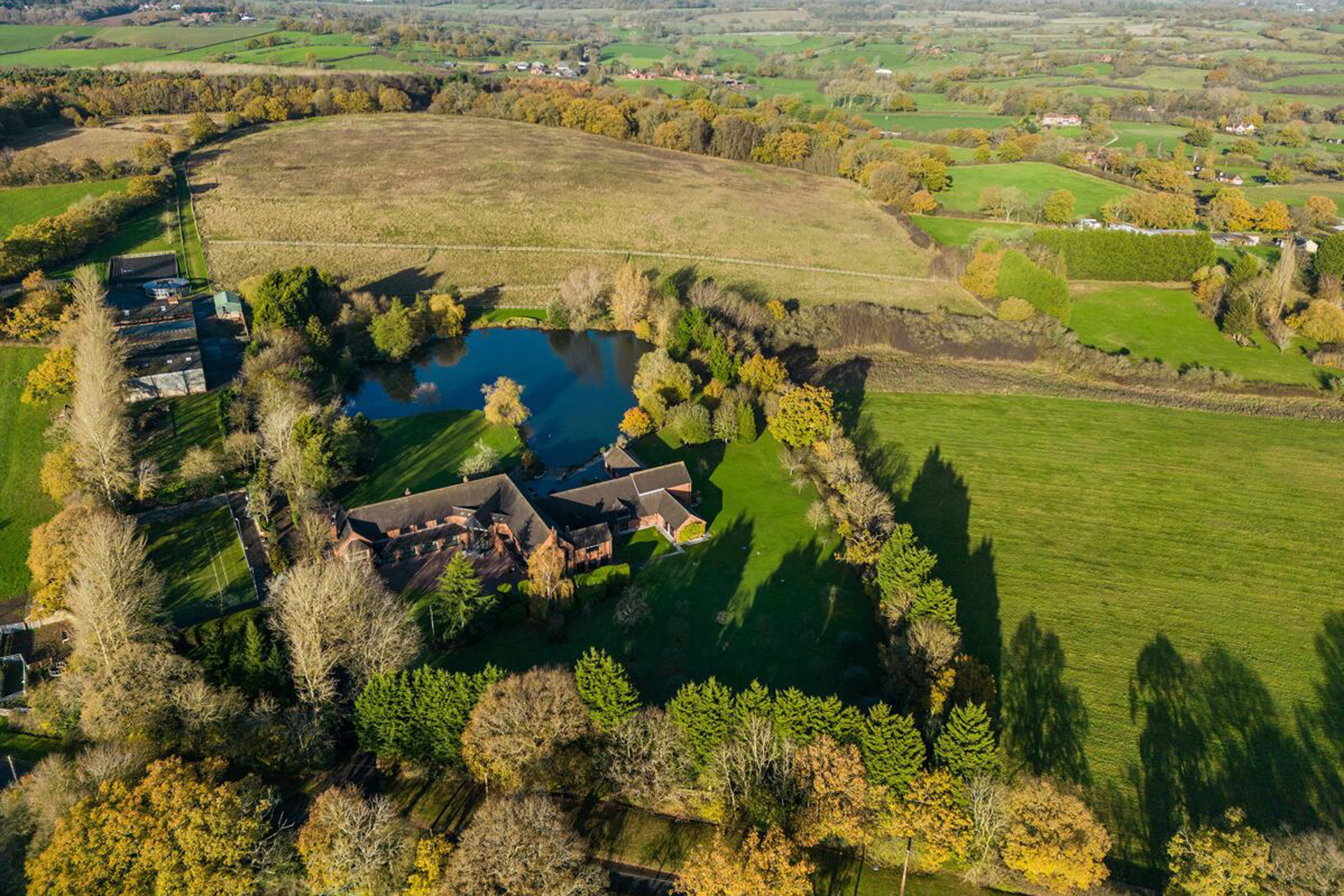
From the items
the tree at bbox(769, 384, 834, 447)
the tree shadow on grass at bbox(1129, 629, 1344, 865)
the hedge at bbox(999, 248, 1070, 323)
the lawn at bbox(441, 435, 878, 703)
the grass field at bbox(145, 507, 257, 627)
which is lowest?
the tree shadow on grass at bbox(1129, 629, 1344, 865)

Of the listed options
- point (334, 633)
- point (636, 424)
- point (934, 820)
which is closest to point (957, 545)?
point (934, 820)

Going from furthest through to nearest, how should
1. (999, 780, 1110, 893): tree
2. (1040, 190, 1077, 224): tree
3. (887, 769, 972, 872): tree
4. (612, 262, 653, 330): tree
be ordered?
(1040, 190, 1077, 224): tree → (612, 262, 653, 330): tree → (887, 769, 972, 872): tree → (999, 780, 1110, 893): tree

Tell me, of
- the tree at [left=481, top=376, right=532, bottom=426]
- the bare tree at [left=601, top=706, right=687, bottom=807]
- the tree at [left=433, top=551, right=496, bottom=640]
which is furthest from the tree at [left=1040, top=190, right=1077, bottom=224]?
the bare tree at [left=601, top=706, right=687, bottom=807]

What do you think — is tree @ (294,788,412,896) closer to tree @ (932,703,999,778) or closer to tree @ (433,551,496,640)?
tree @ (433,551,496,640)

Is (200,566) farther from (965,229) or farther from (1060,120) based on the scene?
(1060,120)

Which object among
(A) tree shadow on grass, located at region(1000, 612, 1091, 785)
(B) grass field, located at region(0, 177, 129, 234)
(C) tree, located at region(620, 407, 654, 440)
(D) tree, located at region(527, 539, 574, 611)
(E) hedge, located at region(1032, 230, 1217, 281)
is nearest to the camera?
(A) tree shadow on grass, located at region(1000, 612, 1091, 785)

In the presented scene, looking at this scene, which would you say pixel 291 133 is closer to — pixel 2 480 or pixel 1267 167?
pixel 2 480
